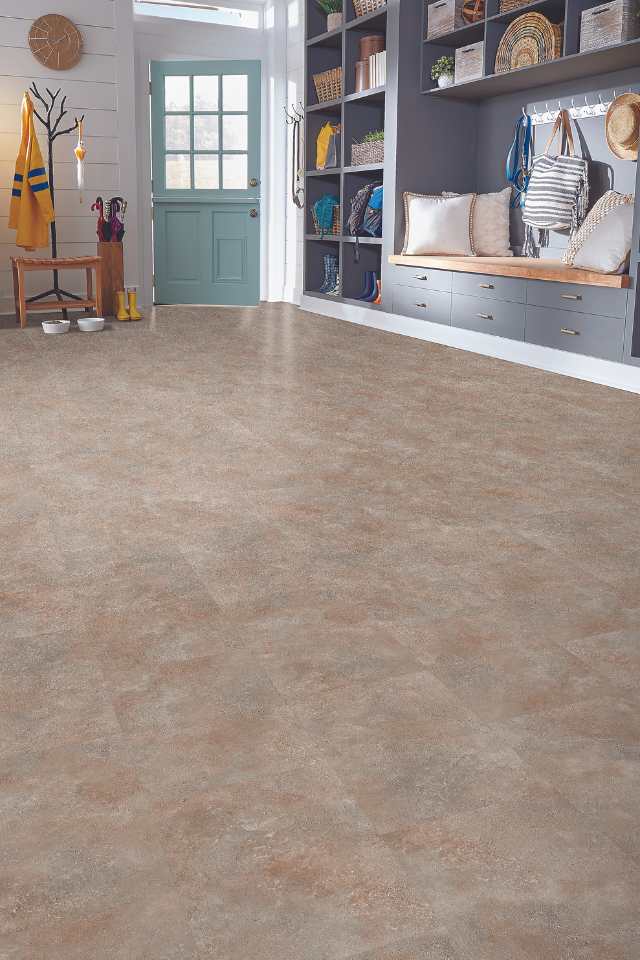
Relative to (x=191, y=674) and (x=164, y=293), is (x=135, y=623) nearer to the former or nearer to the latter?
(x=191, y=674)

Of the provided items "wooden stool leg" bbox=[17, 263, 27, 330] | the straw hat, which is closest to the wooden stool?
"wooden stool leg" bbox=[17, 263, 27, 330]

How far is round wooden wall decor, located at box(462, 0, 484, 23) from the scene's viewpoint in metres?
5.86

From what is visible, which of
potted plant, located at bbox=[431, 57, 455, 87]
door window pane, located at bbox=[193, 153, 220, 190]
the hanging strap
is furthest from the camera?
door window pane, located at bbox=[193, 153, 220, 190]

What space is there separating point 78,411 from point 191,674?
239 centimetres

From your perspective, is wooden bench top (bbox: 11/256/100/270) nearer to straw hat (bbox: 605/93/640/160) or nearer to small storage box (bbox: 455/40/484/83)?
small storage box (bbox: 455/40/484/83)

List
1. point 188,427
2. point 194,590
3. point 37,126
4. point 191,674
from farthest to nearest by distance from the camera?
point 37,126 < point 188,427 < point 194,590 < point 191,674

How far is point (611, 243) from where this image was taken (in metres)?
4.51

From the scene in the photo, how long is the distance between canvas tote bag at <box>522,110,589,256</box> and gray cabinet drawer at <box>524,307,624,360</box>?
0.82 meters

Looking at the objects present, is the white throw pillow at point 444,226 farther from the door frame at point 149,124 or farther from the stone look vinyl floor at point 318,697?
the stone look vinyl floor at point 318,697

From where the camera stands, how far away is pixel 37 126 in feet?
24.6

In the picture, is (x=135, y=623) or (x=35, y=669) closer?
(x=35, y=669)

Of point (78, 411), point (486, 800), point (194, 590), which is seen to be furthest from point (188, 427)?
point (486, 800)

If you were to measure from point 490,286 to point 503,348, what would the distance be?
39 cm

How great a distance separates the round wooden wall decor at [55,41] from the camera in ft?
24.1
